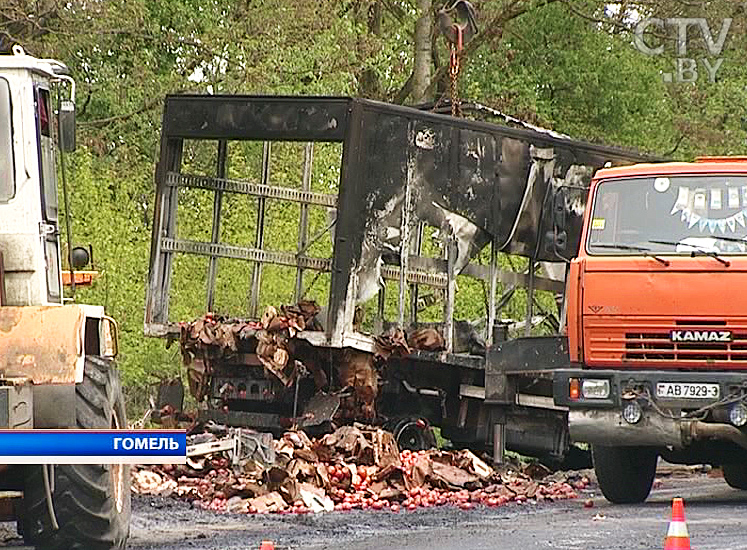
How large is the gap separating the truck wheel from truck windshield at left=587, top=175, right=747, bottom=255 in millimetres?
1876

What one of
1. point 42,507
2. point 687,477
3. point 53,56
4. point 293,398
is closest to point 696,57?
point 53,56

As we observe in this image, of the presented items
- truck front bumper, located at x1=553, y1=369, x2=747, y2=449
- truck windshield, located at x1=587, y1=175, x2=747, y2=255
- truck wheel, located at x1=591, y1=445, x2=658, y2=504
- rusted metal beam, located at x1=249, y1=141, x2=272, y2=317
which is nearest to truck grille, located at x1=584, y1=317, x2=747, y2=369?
truck front bumper, located at x1=553, y1=369, x2=747, y2=449

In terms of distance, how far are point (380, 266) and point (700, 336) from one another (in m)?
3.59

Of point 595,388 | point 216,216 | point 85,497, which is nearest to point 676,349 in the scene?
point 595,388

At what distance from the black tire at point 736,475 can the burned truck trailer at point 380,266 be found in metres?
1.63

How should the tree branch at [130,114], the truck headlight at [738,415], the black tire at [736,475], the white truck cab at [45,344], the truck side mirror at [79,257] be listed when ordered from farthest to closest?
the tree branch at [130,114]
the black tire at [736,475]
the truck headlight at [738,415]
the truck side mirror at [79,257]
the white truck cab at [45,344]

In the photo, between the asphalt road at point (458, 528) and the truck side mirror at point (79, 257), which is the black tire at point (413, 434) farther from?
the truck side mirror at point (79, 257)

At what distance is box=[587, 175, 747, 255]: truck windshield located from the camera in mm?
14406

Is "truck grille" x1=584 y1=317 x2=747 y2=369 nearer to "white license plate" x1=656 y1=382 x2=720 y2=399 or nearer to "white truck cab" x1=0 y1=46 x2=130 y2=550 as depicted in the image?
"white license plate" x1=656 y1=382 x2=720 y2=399

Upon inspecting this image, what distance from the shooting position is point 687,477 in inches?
767

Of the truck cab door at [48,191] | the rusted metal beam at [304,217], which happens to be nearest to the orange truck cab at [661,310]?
the rusted metal beam at [304,217]

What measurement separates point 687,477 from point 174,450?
13.1m

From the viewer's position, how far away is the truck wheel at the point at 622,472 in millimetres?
15289

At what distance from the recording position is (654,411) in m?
14.2
